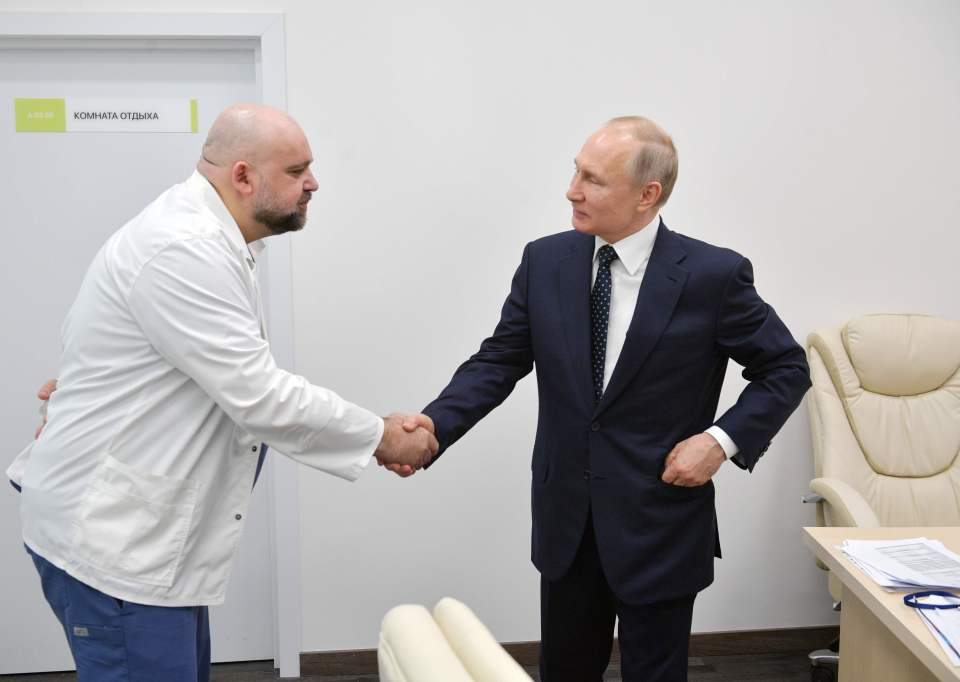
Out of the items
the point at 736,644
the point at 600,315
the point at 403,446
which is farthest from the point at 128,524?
the point at 736,644

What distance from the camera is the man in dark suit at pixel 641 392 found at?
1950 mm

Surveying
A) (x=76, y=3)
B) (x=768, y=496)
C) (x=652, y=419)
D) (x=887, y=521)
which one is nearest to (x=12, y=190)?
(x=76, y=3)

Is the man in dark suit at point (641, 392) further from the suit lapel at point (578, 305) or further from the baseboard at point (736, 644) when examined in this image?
the baseboard at point (736, 644)

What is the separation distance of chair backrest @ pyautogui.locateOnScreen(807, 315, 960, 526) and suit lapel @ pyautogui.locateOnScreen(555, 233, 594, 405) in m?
1.31

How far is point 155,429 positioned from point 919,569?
5.03 feet

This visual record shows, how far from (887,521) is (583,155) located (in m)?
1.77

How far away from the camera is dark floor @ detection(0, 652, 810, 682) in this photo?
10.3ft

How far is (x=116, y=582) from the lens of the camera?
1.70 metres

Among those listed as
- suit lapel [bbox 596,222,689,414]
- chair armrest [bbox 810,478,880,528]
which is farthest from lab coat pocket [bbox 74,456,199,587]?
chair armrest [bbox 810,478,880,528]

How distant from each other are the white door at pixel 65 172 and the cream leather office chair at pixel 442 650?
90.2 inches

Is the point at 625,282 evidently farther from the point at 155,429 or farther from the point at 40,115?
the point at 40,115

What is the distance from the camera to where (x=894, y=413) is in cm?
300

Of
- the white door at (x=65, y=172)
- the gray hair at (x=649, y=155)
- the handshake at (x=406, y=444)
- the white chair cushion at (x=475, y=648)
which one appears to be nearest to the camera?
the white chair cushion at (x=475, y=648)

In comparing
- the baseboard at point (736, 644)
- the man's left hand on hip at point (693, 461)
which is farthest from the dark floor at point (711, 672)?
the man's left hand on hip at point (693, 461)
